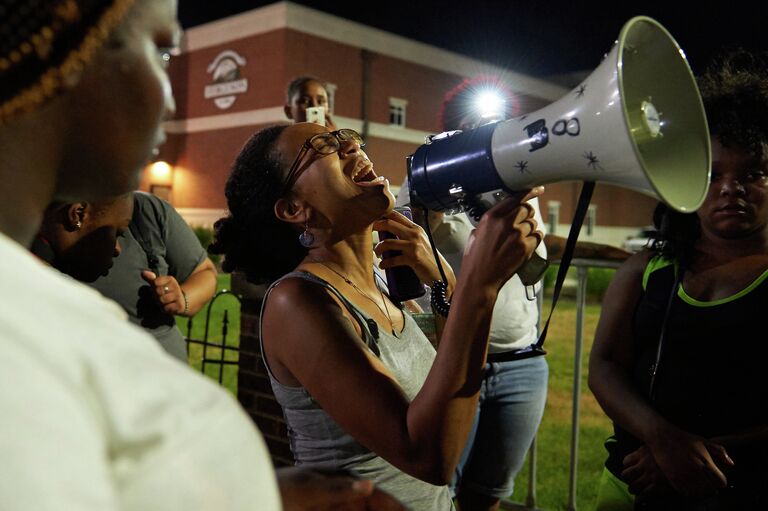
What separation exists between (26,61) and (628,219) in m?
39.5

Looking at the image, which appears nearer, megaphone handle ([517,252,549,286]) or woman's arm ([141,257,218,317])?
megaphone handle ([517,252,549,286])

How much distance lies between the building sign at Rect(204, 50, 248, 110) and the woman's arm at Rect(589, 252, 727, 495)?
23352mm

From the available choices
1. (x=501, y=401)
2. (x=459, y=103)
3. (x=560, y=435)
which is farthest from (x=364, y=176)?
(x=560, y=435)

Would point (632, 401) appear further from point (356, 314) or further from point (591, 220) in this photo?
point (591, 220)

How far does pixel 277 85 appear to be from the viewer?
23.0m

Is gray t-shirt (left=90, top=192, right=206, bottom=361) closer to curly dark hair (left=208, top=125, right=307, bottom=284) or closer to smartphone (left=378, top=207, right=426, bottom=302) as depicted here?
curly dark hair (left=208, top=125, right=307, bottom=284)

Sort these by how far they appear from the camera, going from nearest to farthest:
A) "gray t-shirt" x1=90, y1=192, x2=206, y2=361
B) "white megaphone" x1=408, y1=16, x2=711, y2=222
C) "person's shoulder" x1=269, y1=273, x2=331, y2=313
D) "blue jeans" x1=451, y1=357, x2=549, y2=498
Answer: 1. "white megaphone" x1=408, y1=16, x2=711, y2=222
2. "person's shoulder" x1=269, y1=273, x2=331, y2=313
3. "gray t-shirt" x1=90, y1=192, x2=206, y2=361
4. "blue jeans" x1=451, y1=357, x2=549, y2=498

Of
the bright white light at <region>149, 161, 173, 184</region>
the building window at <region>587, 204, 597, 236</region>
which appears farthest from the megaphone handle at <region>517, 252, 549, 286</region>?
the building window at <region>587, 204, 597, 236</region>

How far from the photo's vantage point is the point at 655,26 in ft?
5.02

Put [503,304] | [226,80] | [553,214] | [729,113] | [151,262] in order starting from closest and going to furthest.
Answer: [729,113], [151,262], [503,304], [226,80], [553,214]

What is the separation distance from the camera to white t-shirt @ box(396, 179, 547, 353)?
3355 mm

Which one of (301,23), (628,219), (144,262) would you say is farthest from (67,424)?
(628,219)

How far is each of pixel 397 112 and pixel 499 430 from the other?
24.7 meters

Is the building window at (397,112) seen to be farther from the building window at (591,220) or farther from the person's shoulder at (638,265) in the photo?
the person's shoulder at (638,265)
